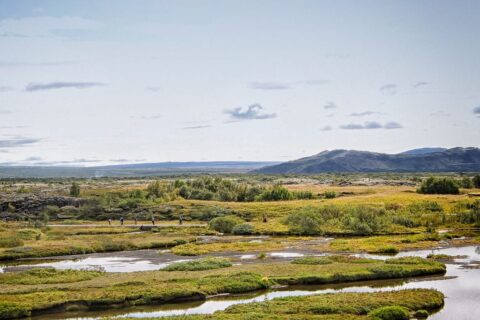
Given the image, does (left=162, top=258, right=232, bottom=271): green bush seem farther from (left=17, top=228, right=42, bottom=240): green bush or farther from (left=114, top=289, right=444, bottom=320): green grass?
(left=17, top=228, right=42, bottom=240): green bush

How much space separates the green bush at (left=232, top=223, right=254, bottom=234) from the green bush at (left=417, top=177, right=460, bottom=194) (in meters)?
53.3

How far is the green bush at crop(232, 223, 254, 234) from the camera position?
88519 mm

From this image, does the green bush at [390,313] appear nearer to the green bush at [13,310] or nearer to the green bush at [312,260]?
the green bush at [312,260]

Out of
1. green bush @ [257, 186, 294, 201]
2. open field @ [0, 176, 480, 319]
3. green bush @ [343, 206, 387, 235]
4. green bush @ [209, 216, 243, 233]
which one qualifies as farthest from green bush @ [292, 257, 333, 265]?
green bush @ [257, 186, 294, 201]

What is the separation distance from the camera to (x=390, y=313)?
126ft

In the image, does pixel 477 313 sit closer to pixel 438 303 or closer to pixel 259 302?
pixel 438 303

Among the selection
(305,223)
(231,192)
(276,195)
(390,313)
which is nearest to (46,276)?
(390,313)

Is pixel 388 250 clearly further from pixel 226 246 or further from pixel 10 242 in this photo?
pixel 10 242

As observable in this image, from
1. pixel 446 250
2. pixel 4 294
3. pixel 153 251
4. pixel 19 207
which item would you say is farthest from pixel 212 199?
pixel 4 294

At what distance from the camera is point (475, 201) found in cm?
9950

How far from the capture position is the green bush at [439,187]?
125625mm

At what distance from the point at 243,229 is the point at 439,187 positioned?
184 ft

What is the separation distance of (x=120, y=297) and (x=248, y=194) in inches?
3660

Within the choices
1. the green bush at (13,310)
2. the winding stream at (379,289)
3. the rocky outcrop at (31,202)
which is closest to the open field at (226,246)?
the green bush at (13,310)
